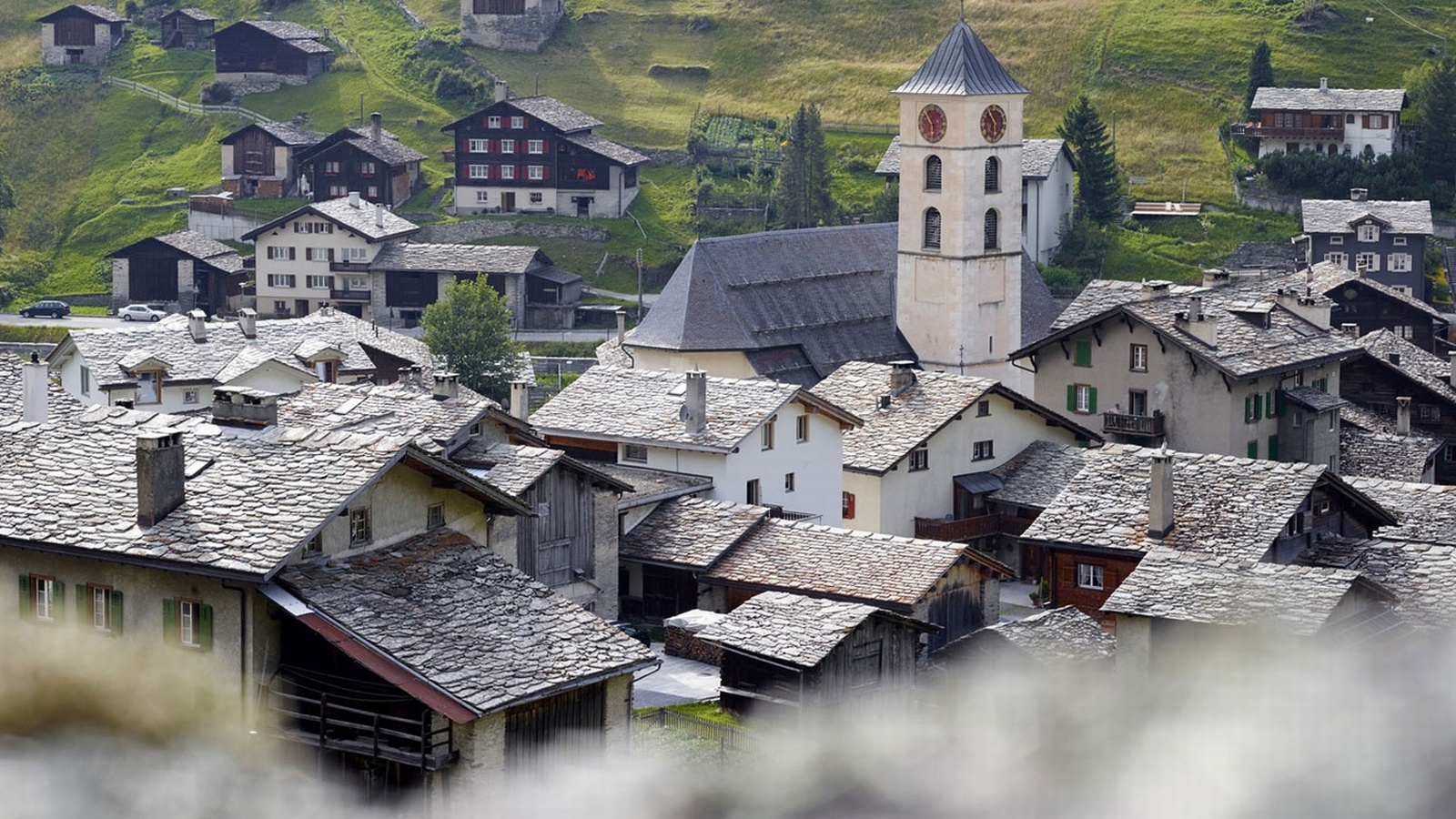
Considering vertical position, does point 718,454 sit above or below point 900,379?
below

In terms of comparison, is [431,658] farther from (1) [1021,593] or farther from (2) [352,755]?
(1) [1021,593]

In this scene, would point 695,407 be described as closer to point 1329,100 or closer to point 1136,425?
point 1136,425

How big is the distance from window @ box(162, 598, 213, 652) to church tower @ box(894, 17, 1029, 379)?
5287cm

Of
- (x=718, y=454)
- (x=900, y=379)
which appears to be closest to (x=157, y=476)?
(x=718, y=454)

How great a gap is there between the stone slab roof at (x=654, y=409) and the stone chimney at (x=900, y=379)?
618 cm

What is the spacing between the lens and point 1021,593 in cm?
4494

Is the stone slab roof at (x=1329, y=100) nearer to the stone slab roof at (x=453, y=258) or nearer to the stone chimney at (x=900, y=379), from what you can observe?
the stone slab roof at (x=453, y=258)

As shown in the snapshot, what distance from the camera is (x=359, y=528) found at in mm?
22828

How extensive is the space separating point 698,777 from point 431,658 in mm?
14431

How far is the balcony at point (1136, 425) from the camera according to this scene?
53844 millimetres

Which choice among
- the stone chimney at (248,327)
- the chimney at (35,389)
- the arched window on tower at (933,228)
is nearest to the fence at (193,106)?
the stone chimney at (248,327)

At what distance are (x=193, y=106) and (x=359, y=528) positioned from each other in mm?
107538

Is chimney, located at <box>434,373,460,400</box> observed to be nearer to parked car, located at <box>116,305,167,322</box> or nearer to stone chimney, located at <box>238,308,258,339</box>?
stone chimney, located at <box>238,308,258,339</box>

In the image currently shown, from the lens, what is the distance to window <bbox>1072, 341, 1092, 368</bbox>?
55781 millimetres
